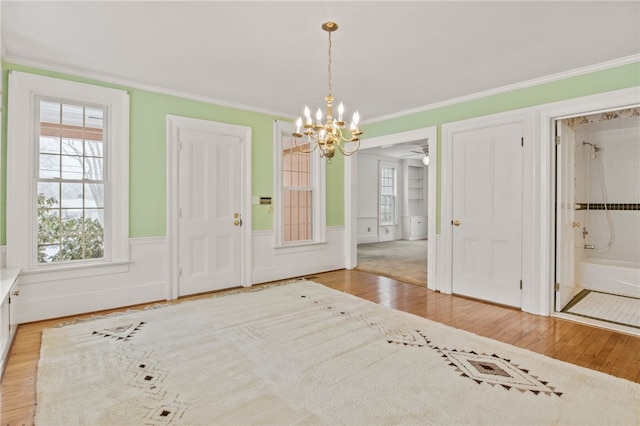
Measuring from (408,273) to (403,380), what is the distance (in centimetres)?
357

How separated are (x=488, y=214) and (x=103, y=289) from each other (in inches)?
184

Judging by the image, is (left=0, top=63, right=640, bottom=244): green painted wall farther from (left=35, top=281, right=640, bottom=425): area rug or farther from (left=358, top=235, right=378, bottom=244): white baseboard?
(left=358, top=235, right=378, bottom=244): white baseboard

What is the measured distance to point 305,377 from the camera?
7.37 feet

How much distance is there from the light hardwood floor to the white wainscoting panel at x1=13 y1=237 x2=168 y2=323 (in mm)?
176

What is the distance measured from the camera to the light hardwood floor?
2.15 metres

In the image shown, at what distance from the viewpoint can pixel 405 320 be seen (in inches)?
133

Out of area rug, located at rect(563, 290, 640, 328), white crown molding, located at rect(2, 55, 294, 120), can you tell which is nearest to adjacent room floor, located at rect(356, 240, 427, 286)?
area rug, located at rect(563, 290, 640, 328)

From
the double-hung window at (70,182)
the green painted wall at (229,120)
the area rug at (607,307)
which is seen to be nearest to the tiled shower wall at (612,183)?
the area rug at (607,307)

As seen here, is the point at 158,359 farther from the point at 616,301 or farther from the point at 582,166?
the point at 582,166

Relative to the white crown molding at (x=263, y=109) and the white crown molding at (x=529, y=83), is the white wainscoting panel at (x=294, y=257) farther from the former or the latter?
the white crown molding at (x=529, y=83)

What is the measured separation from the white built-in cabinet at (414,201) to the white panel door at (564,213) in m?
6.68

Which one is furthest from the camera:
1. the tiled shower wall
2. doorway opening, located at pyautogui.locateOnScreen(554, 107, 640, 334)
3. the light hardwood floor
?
the tiled shower wall

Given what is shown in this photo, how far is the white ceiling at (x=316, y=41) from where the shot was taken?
2.41 m

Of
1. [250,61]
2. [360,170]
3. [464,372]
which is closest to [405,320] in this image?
[464,372]
